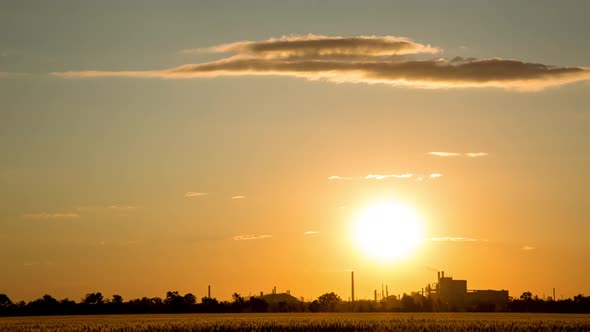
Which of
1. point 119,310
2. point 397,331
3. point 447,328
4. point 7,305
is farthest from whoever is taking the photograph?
point 7,305

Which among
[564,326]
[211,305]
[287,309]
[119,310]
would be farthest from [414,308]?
[564,326]

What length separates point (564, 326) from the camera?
90.4m

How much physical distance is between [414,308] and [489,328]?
110m

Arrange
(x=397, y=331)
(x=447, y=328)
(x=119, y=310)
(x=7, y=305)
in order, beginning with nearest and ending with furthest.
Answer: (x=397, y=331) → (x=447, y=328) → (x=119, y=310) → (x=7, y=305)

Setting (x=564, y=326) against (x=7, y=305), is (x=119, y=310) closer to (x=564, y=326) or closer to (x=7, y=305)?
(x=7, y=305)

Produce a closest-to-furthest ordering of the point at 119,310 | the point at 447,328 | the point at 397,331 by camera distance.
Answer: the point at 397,331
the point at 447,328
the point at 119,310

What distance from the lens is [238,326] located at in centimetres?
9125

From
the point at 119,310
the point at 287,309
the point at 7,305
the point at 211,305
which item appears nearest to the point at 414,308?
the point at 287,309

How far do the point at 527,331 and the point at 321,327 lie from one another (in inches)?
708

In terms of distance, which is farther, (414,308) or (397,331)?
(414,308)

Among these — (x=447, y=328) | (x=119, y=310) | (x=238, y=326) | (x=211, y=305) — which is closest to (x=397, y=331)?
(x=447, y=328)

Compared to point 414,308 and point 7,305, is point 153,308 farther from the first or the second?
point 414,308

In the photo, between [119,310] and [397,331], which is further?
[119,310]

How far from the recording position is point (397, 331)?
3246 inches
